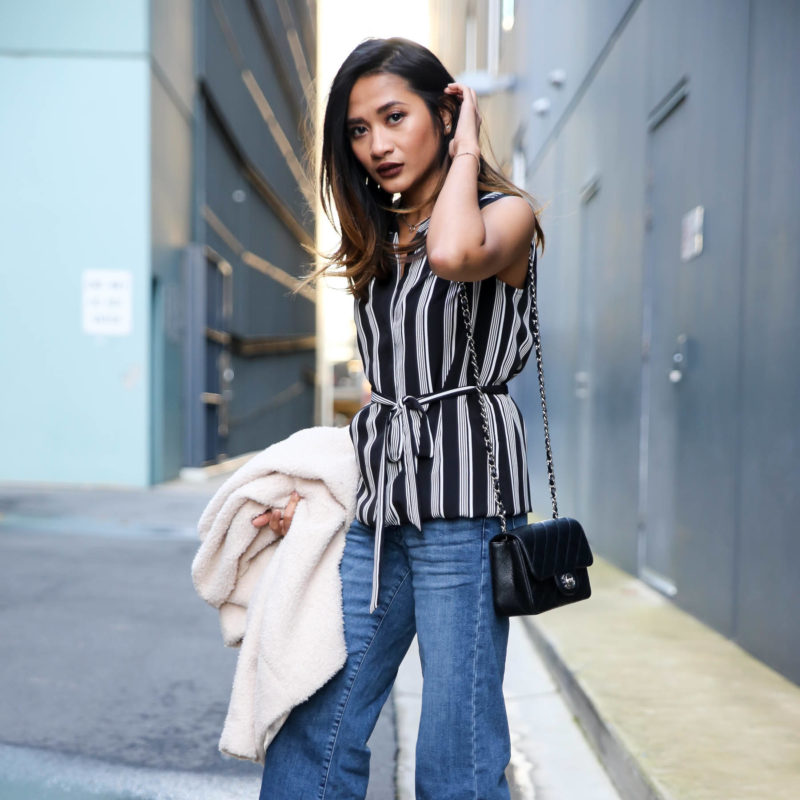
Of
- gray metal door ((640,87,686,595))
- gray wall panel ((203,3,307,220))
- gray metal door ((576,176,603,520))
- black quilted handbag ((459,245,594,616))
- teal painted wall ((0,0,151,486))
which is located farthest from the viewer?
gray wall panel ((203,3,307,220))

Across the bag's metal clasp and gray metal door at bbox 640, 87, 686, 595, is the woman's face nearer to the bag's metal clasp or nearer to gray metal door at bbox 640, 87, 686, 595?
the bag's metal clasp

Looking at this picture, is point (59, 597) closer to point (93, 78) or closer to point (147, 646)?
point (147, 646)

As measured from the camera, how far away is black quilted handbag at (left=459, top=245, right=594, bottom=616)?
1.73 meters

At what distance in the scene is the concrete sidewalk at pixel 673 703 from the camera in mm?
2730

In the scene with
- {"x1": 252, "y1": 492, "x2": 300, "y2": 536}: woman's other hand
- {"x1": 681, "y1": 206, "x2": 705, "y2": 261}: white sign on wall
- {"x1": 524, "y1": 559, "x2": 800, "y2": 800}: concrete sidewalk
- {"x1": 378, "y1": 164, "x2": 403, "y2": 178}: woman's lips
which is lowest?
{"x1": 524, "y1": 559, "x2": 800, "y2": 800}: concrete sidewalk

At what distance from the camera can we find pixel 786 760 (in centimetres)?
285

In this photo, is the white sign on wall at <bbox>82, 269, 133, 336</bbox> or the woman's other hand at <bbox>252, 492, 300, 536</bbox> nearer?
the woman's other hand at <bbox>252, 492, 300, 536</bbox>

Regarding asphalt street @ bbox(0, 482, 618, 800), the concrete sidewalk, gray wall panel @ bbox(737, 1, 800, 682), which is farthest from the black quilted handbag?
gray wall panel @ bbox(737, 1, 800, 682)

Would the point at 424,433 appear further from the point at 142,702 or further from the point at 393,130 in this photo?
the point at 142,702

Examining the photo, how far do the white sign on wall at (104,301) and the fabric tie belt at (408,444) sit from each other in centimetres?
997

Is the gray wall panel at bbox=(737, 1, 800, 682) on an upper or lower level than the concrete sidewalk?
upper

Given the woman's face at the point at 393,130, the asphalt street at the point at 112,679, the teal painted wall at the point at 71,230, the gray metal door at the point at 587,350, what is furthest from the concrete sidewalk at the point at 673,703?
the teal painted wall at the point at 71,230

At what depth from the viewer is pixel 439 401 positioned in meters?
1.78

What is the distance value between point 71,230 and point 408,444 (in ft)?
33.6
